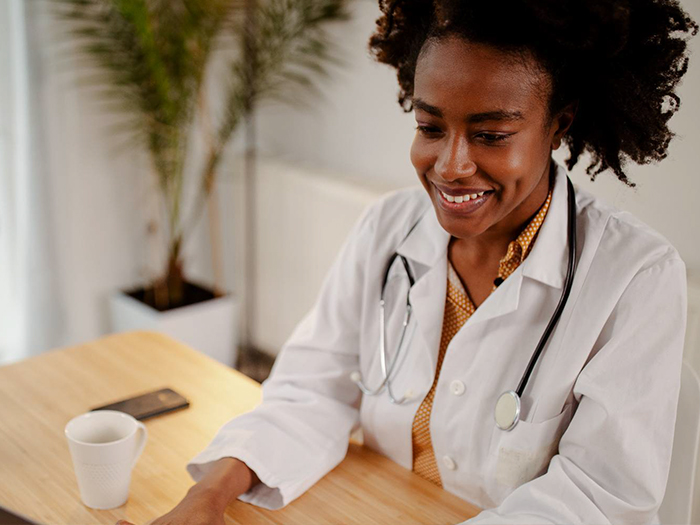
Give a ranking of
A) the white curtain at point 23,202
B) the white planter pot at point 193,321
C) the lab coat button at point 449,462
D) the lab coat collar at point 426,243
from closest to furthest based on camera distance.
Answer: the lab coat button at point 449,462 < the lab coat collar at point 426,243 < the white curtain at point 23,202 < the white planter pot at point 193,321

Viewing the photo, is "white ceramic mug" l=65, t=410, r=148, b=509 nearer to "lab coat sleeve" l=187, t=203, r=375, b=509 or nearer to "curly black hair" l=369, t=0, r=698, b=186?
"lab coat sleeve" l=187, t=203, r=375, b=509

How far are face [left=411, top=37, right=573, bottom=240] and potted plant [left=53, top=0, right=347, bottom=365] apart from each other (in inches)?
62.7

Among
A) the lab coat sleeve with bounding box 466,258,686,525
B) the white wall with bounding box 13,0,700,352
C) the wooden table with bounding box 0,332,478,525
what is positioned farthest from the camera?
the white wall with bounding box 13,0,700,352

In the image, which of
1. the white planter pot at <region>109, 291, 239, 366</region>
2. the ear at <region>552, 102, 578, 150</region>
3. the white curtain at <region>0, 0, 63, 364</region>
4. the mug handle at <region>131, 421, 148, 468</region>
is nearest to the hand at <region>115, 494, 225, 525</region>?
the mug handle at <region>131, 421, 148, 468</region>

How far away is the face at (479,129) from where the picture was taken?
1145 mm

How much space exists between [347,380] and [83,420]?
489 mm

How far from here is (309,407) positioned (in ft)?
4.66

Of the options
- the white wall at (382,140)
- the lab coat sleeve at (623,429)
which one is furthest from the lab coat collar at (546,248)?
the white wall at (382,140)

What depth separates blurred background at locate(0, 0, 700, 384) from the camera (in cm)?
278

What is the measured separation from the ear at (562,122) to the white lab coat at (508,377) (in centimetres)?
9

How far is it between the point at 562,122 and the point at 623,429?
1.62ft

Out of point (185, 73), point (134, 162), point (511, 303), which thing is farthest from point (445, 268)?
point (134, 162)

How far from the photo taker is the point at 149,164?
3.24 metres

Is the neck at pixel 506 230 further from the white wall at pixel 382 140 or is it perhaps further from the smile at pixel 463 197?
the white wall at pixel 382 140
